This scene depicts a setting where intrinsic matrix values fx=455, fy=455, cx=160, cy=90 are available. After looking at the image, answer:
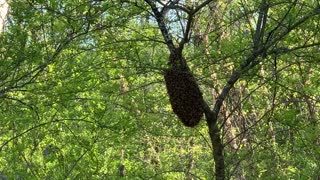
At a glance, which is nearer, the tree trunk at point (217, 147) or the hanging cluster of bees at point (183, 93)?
the hanging cluster of bees at point (183, 93)

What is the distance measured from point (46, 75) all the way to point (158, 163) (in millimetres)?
5973

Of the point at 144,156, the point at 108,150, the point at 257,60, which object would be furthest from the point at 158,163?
the point at 257,60

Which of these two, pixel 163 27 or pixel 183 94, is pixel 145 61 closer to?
pixel 163 27

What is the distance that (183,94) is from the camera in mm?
3254

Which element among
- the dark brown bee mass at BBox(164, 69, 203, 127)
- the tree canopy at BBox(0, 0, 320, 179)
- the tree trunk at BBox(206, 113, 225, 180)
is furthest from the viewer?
the tree trunk at BBox(206, 113, 225, 180)

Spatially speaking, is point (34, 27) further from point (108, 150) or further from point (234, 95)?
point (108, 150)

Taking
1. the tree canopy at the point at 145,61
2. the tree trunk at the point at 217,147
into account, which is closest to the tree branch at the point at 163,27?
the tree canopy at the point at 145,61

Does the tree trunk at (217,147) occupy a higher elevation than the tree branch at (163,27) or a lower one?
lower

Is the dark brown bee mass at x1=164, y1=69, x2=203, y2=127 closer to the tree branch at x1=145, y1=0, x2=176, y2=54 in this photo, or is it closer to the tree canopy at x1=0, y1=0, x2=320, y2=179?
the tree canopy at x1=0, y1=0, x2=320, y2=179

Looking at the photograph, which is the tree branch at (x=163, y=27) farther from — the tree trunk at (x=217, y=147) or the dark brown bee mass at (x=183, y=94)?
the tree trunk at (x=217, y=147)

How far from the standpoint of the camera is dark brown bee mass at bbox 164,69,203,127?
3244mm

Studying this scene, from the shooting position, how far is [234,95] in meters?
6.90

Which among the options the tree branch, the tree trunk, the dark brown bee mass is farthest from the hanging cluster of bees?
the tree trunk

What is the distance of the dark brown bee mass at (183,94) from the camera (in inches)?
128
